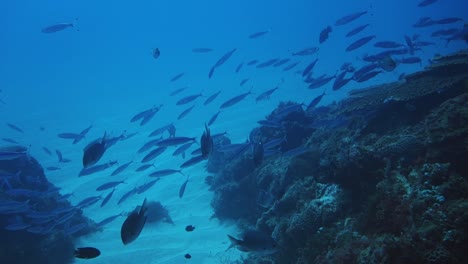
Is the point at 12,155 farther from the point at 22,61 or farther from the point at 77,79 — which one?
the point at 22,61

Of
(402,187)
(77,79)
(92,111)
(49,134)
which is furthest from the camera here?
(77,79)

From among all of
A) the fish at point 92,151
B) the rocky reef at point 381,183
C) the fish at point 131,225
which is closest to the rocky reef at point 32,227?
the fish at point 92,151

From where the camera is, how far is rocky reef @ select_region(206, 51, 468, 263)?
3746 mm

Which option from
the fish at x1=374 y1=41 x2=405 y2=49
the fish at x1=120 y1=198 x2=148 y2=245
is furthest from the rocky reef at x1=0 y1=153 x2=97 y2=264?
the fish at x1=374 y1=41 x2=405 y2=49

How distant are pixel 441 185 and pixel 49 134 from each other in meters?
29.6

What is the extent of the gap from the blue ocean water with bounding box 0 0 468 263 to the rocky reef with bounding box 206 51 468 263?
4.36 m

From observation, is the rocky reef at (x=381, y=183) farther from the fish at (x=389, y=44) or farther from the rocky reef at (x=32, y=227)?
the rocky reef at (x=32, y=227)

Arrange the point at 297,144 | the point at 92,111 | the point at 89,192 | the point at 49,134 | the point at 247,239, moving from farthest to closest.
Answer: the point at 92,111
the point at 49,134
the point at 89,192
the point at 297,144
the point at 247,239

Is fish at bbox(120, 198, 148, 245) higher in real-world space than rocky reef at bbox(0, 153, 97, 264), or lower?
higher

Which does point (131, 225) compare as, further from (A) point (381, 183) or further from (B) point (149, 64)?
(B) point (149, 64)

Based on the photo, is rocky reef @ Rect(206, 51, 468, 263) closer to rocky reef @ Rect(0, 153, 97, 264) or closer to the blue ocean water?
the blue ocean water

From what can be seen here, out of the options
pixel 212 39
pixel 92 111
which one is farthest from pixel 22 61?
pixel 92 111

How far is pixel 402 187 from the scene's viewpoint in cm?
470

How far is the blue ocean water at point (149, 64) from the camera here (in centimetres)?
2236
